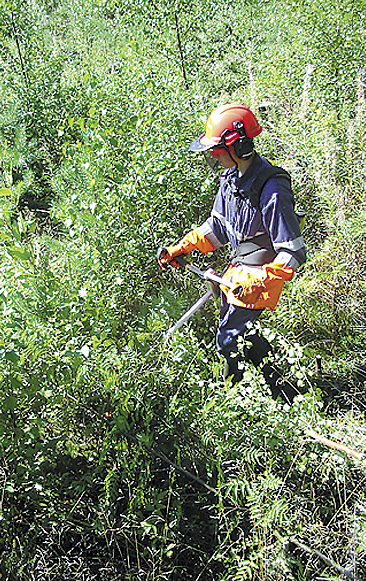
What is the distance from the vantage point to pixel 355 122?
15.0ft

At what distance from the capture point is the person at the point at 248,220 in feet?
8.76

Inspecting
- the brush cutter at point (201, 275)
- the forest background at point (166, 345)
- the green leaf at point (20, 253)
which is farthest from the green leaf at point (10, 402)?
the brush cutter at point (201, 275)

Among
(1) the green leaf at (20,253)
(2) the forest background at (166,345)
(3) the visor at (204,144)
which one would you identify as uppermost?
(3) the visor at (204,144)

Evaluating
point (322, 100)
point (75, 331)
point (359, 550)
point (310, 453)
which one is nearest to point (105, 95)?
point (322, 100)

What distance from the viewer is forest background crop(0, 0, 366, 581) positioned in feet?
7.74

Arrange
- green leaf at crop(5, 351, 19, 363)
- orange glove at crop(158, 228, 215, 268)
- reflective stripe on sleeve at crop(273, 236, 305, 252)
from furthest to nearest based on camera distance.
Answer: orange glove at crop(158, 228, 215, 268)
reflective stripe on sleeve at crop(273, 236, 305, 252)
green leaf at crop(5, 351, 19, 363)

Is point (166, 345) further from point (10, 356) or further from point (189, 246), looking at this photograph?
point (10, 356)

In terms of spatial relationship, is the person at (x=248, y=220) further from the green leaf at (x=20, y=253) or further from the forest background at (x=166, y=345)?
the green leaf at (x=20, y=253)

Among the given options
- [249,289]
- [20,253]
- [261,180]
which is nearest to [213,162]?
[261,180]

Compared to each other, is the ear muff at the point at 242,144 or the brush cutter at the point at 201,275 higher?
the ear muff at the point at 242,144

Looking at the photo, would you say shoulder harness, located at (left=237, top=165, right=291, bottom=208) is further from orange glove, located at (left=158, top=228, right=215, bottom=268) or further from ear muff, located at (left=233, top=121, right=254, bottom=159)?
orange glove, located at (left=158, top=228, right=215, bottom=268)

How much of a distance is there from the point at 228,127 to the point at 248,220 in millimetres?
536

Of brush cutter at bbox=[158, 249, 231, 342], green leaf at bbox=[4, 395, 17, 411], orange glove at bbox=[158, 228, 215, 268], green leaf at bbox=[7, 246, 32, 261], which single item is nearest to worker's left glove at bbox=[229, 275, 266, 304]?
brush cutter at bbox=[158, 249, 231, 342]

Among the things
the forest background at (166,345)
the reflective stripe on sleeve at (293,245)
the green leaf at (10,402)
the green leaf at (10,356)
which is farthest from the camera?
the reflective stripe on sleeve at (293,245)
